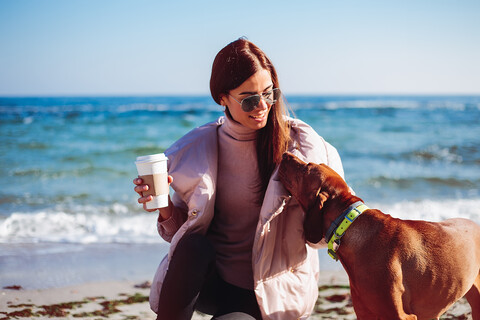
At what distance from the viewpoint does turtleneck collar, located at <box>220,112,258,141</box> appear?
2996 mm

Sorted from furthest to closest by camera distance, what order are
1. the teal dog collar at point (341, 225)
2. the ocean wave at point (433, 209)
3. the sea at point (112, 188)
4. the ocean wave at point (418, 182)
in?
1. the ocean wave at point (418, 182)
2. the ocean wave at point (433, 209)
3. the sea at point (112, 188)
4. the teal dog collar at point (341, 225)

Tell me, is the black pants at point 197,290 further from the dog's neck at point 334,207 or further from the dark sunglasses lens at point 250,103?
the dark sunglasses lens at point 250,103

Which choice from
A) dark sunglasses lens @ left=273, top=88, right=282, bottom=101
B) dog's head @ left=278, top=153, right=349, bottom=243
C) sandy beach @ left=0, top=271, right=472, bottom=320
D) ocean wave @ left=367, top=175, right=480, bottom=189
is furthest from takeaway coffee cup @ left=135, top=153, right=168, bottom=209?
ocean wave @ left=367, top=175, right=480, bottom=189

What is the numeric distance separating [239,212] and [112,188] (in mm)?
6690

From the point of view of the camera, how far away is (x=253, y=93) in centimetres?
286

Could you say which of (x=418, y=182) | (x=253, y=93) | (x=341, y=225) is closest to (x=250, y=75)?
(x=253, y=93)

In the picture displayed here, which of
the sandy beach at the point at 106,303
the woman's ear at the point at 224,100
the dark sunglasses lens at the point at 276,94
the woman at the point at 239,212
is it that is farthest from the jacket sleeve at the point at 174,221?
the sandy beach at the point at 106,303

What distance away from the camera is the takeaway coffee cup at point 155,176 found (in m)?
2.54

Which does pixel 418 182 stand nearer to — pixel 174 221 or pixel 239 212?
pixel 239 212

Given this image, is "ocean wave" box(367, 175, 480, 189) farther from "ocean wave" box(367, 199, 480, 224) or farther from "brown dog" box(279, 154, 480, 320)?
"brown dog" box(279, 154, 480, 320)

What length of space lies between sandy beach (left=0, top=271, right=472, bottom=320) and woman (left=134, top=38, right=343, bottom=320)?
1.01 m

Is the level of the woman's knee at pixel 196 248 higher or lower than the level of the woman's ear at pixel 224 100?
lower

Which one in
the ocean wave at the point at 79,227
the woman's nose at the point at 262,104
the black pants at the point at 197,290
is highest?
the woman's nose at the point at 262,104

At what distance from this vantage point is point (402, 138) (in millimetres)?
16938
